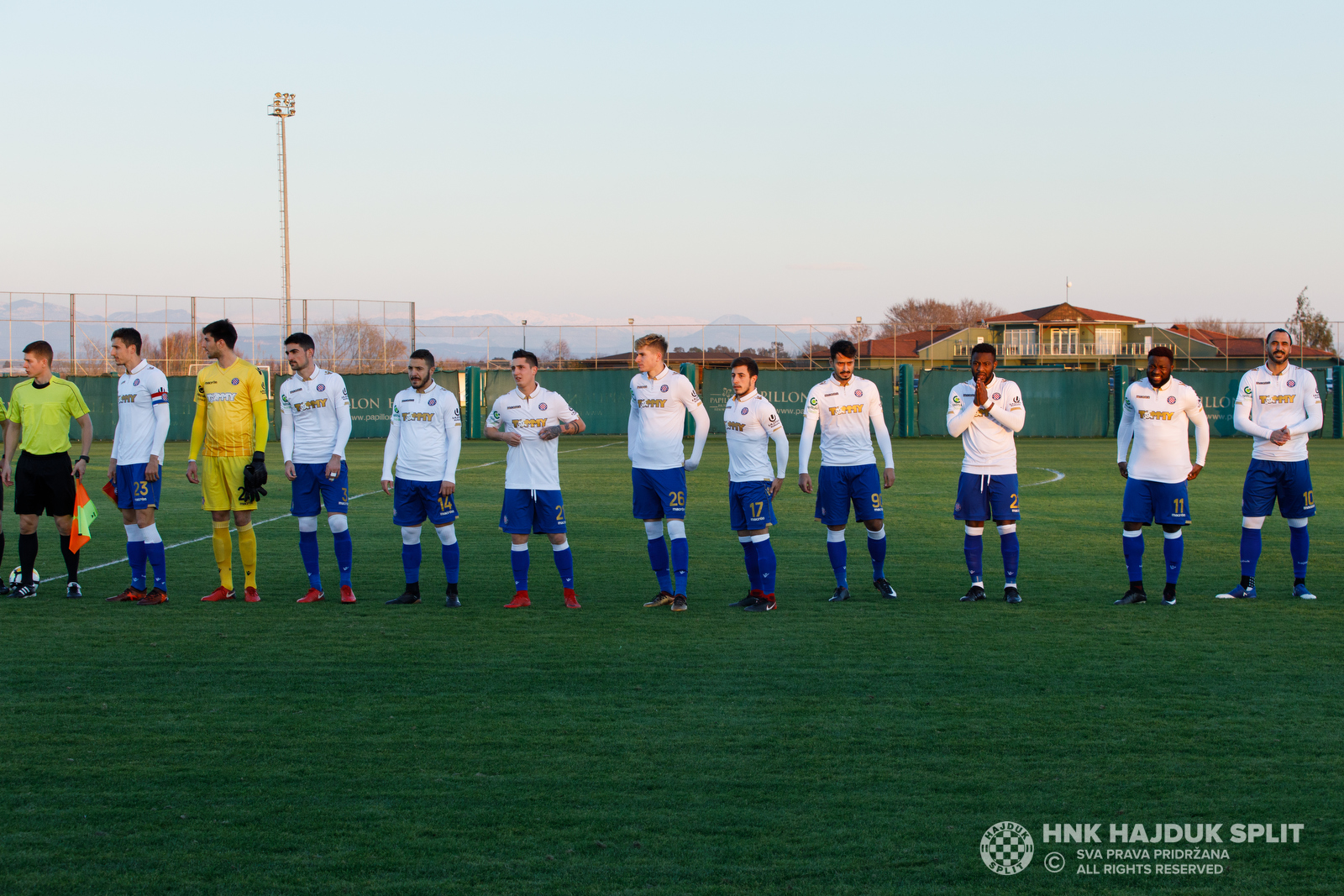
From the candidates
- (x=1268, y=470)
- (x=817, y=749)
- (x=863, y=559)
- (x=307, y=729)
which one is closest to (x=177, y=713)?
(x=307, y=729)

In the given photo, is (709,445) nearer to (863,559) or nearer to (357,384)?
(357,384)

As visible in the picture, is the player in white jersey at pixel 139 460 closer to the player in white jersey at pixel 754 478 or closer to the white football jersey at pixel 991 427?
the player in white jersey at pixel 754 478

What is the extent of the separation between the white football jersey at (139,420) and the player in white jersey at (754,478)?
178 inches

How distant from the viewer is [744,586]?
9555 mm

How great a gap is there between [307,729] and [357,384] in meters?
34.0

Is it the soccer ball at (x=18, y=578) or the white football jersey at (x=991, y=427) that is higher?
the white football jersey at (x=991, y=427)

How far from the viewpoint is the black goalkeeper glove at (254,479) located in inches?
332

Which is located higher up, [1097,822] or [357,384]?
[357,384]

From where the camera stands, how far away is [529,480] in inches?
335

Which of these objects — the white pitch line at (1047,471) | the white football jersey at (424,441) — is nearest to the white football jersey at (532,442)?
the white football jersey at (424,441)

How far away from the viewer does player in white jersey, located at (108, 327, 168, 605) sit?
28.6 ft

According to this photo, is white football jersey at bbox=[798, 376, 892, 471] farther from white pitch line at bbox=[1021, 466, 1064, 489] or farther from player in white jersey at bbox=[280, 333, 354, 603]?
white pitch line at bbox=[1021, 466, 1064, 489]

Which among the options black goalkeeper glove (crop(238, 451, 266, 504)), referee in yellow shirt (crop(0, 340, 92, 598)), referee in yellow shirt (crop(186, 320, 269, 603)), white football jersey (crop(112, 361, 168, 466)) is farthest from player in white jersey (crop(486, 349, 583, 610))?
referee in yellow shirt (crop(0, 340, 92, 598))

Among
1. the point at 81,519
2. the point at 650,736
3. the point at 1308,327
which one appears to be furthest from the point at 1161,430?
the point at 1308,327
